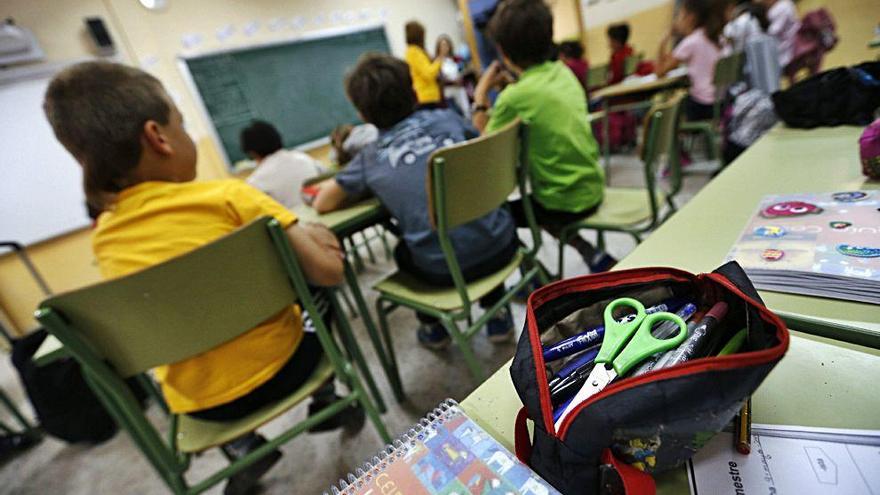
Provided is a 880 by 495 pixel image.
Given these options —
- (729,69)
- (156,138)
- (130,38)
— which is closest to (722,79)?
(729,69)

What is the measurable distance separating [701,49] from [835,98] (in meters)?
2.26

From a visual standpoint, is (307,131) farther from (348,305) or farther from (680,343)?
(680,343)

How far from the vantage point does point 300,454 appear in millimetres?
1304

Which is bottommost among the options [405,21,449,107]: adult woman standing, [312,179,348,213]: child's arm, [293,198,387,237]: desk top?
[293,198,387,237]: desk top

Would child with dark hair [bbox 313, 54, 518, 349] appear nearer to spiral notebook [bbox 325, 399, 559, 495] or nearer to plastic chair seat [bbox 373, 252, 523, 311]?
plastic chair seat [bbox 373, 252, 523, 311]

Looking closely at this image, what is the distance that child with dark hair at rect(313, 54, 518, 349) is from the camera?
3.63 ft

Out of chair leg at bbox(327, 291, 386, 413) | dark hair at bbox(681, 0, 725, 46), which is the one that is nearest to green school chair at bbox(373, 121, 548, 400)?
chair leg at bbox(327, 291, 386, 413)

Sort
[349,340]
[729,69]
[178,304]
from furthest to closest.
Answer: [729,69] < [349,340] < [178,304]

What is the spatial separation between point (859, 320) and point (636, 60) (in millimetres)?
5124

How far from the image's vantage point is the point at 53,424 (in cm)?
154

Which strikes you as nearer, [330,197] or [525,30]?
[330,197]

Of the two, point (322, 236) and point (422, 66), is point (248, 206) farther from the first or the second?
point (422, 66)

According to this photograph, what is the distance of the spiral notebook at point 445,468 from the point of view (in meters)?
0.28

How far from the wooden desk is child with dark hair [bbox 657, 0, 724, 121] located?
307 cm
